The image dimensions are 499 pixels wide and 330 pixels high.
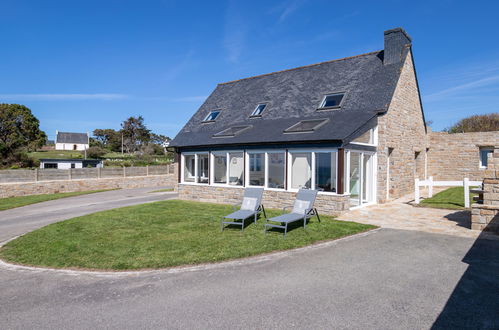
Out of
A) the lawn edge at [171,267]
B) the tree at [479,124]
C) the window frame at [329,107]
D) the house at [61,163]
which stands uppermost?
the tree at [479,124]

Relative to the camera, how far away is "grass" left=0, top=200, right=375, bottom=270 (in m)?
7.26

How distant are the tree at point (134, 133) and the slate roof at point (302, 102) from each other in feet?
162

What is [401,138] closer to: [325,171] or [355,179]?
[355,179]

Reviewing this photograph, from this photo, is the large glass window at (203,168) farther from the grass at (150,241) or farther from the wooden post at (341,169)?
the wooden post at (341,169)

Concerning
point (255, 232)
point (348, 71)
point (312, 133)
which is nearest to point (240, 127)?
point (312, 133)

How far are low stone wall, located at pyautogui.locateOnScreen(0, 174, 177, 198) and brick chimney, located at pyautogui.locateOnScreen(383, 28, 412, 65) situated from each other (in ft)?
78.1

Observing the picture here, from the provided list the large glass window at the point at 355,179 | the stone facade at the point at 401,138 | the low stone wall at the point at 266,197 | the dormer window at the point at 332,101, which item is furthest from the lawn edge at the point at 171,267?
the dormer window at the point at 332,101

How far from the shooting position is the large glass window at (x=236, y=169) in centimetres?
1574

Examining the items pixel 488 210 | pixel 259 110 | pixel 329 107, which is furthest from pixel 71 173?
pixel 488 210

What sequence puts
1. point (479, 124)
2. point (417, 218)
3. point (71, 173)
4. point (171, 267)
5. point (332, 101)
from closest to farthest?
point (171, 267) < point (417, 218) < point (332, 101) < point (71, 173) < point (479, 124)

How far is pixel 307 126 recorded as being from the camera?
1418 centimetres

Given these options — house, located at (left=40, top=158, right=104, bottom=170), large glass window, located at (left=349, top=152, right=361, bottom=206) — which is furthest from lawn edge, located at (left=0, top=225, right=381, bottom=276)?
house, located at (left=40, top=158, right=104, bottom=170)

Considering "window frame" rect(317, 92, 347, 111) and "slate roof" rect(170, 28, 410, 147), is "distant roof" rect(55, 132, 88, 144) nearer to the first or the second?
"slate roof" rect(170, 28, 410, 147)

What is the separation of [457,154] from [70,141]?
91469 millimetres
